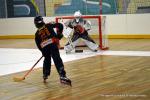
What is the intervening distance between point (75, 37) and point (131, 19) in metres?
3.97

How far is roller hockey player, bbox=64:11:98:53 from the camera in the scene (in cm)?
1119

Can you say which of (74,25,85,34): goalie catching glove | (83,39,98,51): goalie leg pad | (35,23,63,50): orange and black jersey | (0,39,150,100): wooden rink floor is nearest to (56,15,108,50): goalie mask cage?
(83,39,98,51): goalie leg pad

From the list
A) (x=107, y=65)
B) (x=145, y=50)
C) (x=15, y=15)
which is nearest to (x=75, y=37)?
(x=145, y=50)

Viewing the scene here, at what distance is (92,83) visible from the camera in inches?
274

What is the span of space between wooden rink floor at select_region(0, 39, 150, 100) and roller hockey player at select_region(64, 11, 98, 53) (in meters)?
1.69

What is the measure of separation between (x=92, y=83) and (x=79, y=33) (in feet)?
14.4

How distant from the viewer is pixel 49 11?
646 inches

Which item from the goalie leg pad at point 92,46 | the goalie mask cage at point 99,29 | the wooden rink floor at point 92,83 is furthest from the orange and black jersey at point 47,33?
the goalie mask cage at point 99,29

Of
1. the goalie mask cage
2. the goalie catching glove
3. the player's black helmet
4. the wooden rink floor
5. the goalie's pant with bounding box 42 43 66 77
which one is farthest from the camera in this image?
the goalie mask cage

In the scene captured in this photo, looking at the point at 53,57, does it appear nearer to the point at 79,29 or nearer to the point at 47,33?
the point at 47,33

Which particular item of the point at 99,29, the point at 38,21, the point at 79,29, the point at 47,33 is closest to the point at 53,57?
the point at 47,33

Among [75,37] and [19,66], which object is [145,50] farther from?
[19,66]

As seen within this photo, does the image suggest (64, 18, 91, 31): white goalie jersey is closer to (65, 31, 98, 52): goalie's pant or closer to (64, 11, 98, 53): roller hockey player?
(64, 11, 98, 53): roller hockey player

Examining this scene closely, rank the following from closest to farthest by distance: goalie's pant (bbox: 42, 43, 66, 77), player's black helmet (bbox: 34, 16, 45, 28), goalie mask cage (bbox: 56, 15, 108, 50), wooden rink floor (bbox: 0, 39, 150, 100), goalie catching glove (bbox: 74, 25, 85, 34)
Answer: wooden rink floor (bbox: 0, 39, 150, 100)
goalie's pant (bbox: 42, 43, 66, 77)
player's black helmet (bbox: 34, 16, 45, 28)
goalie catching glove (bbox: 74, 25, 85, 34)
goalie mask cage (bbox: 56, 15, 108, 50)
